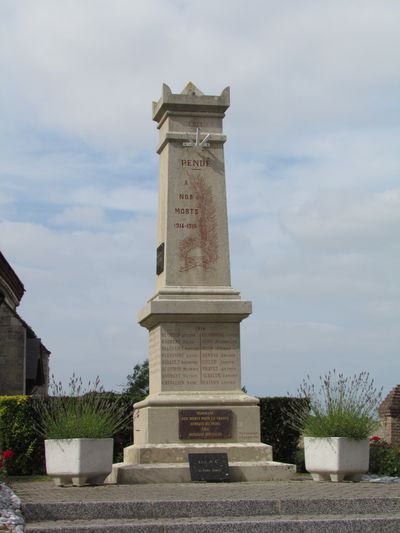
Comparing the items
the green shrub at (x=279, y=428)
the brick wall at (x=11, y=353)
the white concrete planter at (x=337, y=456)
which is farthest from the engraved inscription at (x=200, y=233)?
the brick wall at (x=11, y=353)

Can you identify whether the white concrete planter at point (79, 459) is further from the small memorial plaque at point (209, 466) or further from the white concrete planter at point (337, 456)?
the white concrete planter at point (337, 456)

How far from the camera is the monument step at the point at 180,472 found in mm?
12844

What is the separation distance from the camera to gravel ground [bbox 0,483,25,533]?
8.22m

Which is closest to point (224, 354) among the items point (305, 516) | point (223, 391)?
point (223, 391)

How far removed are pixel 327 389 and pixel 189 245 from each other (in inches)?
122

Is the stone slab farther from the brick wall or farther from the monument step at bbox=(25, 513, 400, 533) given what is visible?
the brick wall

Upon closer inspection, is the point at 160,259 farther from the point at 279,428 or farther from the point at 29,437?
the point at 279,428

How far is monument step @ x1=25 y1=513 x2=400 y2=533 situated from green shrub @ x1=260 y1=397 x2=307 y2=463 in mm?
9491

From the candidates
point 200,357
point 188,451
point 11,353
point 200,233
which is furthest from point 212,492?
point 11,353

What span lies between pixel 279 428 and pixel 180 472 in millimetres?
6297

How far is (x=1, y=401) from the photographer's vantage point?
1808 centimetres

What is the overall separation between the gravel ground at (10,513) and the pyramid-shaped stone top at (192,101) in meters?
7.12

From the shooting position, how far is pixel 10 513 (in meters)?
8.58

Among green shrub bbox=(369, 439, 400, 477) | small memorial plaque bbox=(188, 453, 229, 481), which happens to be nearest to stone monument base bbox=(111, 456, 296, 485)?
small memorial plaque bbox=(188, 453, 229, 481)
